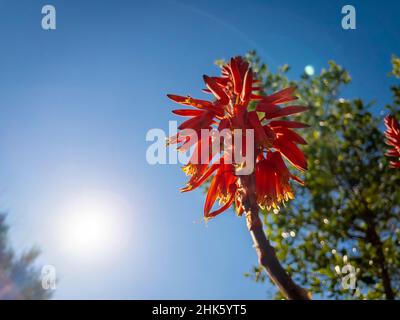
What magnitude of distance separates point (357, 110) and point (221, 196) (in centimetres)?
951

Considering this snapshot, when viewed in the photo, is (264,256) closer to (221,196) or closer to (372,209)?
(221,196)

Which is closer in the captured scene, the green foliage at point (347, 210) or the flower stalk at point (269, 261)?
the flower stalk at point (269, 261)

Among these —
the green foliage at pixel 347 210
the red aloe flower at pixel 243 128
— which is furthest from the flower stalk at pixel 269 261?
the green foliage at pixel 347 210

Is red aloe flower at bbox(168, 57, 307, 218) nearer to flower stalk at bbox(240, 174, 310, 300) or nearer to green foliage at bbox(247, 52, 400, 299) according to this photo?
flower stalk at bbox(240, 174, 310, 300)

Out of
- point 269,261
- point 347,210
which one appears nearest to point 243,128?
point 269,261

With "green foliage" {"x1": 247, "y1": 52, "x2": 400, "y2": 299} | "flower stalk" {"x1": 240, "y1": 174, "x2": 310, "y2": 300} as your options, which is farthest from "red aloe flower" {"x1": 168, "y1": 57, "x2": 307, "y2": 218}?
"green foliage" {"x1": 247, "y1": 52, "x2": 400, "y2": 299}

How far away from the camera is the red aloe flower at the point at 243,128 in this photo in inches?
109

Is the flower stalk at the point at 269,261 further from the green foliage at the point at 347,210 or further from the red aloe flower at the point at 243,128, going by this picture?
the green foliage at the point at 347,210

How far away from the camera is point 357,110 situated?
11.1m

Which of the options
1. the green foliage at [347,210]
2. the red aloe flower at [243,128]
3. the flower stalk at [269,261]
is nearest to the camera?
the flower stalk at [269,261]

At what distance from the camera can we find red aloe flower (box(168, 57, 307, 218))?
2.76 m
